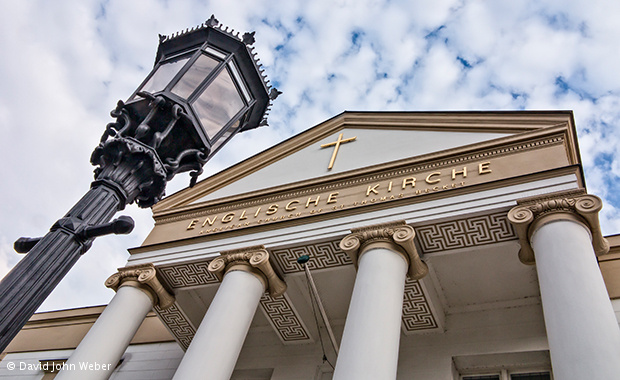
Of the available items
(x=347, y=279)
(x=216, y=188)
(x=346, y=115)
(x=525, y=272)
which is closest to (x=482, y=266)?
(x=525, y=272)

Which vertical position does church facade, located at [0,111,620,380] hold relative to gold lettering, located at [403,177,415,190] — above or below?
below

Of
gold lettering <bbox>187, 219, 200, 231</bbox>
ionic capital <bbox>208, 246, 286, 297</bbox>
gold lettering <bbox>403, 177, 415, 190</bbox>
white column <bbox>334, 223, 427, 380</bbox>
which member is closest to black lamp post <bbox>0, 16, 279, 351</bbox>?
white column <bbox>334, 223, 427, 380</bbox>

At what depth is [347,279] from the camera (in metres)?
10.1

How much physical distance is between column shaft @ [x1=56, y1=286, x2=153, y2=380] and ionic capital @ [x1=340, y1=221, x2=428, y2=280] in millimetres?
4480

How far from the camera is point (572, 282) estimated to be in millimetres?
6195

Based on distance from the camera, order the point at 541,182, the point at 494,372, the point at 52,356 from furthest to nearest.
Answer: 1. the point at 52,356
2. the point at 494,372
3. the point at 541,182

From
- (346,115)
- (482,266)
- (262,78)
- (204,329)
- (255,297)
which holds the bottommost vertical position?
(204,329)

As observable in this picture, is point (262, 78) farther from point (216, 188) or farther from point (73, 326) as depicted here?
point (73, 326)

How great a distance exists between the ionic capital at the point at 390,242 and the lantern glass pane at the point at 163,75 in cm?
415

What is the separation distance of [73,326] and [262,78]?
11.6m

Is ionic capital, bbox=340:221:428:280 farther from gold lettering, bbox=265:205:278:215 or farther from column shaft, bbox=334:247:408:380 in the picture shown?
gold lettering, bbox=265:205:278:215

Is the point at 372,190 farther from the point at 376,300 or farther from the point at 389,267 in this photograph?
the point at 376,300

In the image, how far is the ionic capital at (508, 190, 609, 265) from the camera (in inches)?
285

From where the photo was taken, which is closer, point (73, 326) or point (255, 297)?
point (255, 297)
